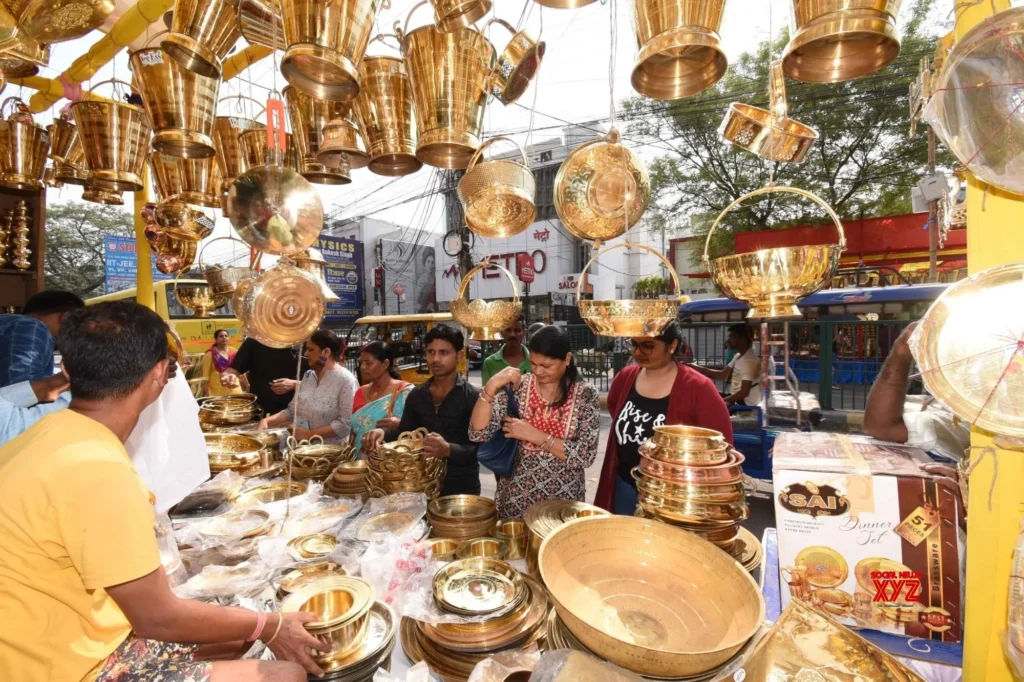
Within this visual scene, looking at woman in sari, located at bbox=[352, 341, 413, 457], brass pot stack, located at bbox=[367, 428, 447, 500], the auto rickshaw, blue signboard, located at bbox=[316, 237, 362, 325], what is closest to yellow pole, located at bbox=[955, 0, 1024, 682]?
brass pot stack, located at bbox=[367, 428, 447, 500]

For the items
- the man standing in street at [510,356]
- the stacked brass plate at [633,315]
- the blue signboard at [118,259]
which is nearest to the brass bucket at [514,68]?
the stacked brass plate at [633,315]

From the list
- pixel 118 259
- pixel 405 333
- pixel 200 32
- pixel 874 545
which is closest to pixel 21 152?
pixel 200 32

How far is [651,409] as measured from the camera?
267 centimetres

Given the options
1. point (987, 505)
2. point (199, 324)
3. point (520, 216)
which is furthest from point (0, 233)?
point (199, 324)

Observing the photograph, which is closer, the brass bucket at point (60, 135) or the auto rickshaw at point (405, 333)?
the brass bucket at point (60, 135)

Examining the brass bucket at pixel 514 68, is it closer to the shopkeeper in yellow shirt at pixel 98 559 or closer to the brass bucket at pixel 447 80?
the brass bucket at pixel 447 80

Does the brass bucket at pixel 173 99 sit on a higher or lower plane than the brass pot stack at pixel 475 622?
higher

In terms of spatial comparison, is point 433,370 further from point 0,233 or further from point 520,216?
point 0,233

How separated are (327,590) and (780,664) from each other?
120cm

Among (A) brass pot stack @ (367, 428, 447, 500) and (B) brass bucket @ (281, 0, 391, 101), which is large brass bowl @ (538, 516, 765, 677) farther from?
(B) brass bucket @ (281, 0, 391, 101)

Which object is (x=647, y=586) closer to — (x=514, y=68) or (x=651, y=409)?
(x=651, y=409)

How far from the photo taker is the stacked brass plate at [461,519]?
6.27 feet

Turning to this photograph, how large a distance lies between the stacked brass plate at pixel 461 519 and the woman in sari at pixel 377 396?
1234 millimetres

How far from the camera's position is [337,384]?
3.67 metres
